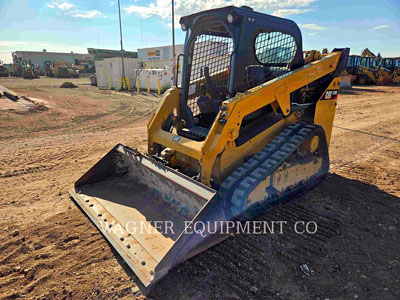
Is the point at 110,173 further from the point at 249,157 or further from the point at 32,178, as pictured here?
the point at 249,157

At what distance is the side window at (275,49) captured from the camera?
12.2ft

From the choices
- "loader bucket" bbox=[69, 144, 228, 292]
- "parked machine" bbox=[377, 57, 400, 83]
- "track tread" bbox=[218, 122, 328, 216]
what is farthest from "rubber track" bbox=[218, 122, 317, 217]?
"parked machine" bbox=[377, 57, 400, 83]

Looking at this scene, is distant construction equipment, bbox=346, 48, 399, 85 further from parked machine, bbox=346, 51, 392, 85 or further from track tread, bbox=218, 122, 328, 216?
track tread, bbox=218, 122, 328, 216

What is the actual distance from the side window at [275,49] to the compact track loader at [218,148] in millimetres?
14

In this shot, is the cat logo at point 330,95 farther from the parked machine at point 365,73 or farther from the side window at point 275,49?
the parked machine at point 365,73

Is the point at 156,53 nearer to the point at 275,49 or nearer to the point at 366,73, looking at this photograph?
the point at 366,73

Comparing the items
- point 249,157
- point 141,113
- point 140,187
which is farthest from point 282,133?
point 141,113

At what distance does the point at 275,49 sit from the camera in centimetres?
391

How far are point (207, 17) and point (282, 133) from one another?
1.77m

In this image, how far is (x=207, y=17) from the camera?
11.8 ft

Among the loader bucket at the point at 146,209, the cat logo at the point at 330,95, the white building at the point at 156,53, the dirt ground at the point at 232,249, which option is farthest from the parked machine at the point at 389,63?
the loader bucket at the point at 146,209

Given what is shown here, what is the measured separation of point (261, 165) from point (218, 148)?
21.7 inches

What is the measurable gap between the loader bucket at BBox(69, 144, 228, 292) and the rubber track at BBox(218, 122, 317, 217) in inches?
8.1

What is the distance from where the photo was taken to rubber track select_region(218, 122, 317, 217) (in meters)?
2.91
